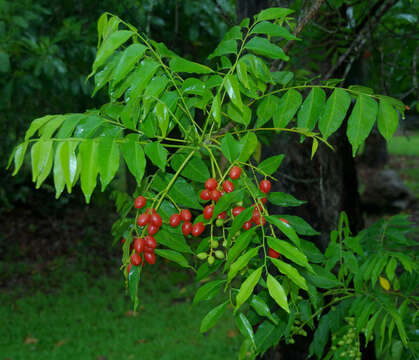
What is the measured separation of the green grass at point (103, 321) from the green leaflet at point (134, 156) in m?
3.23

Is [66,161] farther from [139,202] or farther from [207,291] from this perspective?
[207,291]

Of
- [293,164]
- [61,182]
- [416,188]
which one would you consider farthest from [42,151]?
[416,188]

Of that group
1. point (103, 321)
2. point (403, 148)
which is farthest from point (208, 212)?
point (403, 148)

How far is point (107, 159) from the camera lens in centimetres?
110

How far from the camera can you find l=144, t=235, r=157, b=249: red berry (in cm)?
124

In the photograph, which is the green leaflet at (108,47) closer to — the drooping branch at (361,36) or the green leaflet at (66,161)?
the green leaflet at (66,161)

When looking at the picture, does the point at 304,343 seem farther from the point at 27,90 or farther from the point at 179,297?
the point at 27,90

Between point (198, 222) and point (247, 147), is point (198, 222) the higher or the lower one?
the lower one

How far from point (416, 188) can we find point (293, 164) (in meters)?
7.25

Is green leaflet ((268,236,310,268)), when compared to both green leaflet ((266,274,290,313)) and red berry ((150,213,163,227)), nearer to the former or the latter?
green leaflet ((266,274,290,313))

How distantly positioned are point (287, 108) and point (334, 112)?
150mm

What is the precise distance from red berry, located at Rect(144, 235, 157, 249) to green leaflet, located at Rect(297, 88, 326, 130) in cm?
57

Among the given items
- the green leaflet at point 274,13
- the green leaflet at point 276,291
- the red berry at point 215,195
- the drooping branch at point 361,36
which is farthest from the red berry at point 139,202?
the drooping branch at point 361,36

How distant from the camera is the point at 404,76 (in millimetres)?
3107
